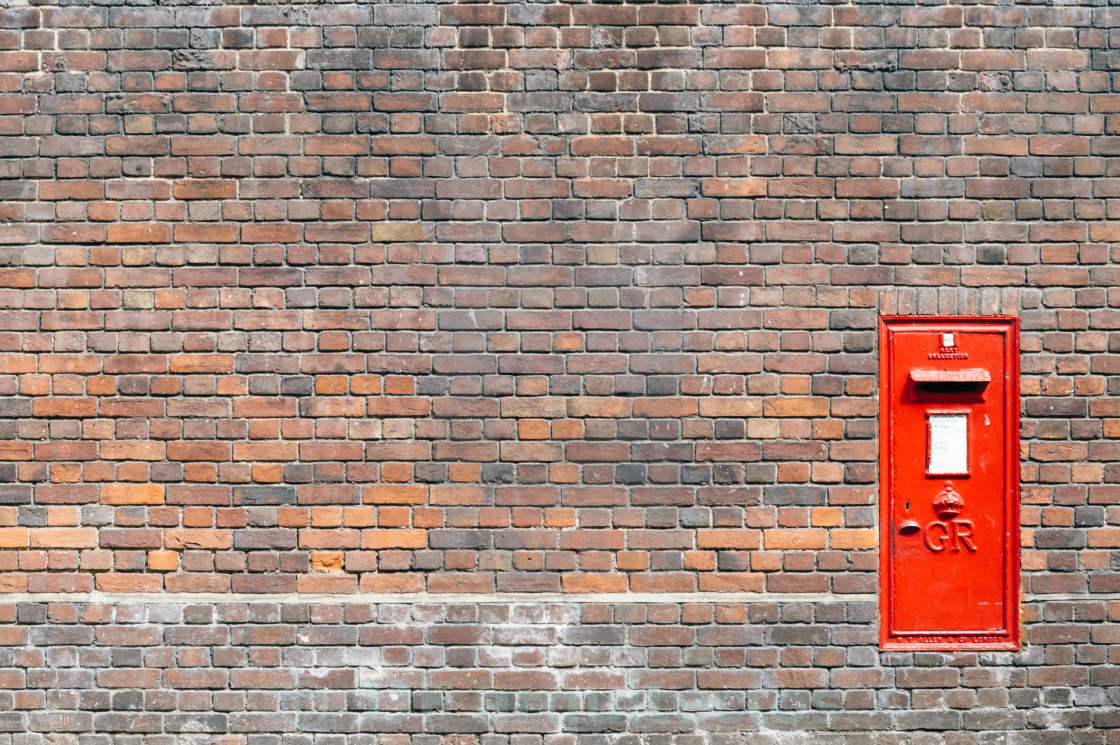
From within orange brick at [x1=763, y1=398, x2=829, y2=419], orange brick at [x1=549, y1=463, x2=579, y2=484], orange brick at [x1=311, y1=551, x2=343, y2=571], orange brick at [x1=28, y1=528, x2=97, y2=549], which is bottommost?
orange brick at [x1=311, y1=551, x2=343, y2=571]

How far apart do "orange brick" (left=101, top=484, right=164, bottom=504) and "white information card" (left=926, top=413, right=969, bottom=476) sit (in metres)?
3.25

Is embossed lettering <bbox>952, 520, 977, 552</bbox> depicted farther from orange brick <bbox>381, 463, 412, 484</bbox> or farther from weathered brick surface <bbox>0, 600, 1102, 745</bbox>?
orange brick <bbox>381, 463, 412, 484</bbox>

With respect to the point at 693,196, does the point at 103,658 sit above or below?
below

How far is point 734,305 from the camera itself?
3.59 metres

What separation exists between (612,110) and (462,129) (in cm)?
64

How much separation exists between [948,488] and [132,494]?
3.43 metres

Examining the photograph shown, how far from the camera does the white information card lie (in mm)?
3570

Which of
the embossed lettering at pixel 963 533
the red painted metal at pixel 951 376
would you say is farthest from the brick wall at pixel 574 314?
the embossed lettering at pixel 963 533

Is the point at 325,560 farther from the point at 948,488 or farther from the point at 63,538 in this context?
the point at 948,488

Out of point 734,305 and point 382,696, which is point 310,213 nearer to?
point 734,305

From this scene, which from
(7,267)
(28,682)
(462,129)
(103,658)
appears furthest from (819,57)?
(28,682)

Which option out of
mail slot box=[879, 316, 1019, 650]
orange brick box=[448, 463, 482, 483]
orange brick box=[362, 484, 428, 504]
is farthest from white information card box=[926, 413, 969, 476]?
orange brick box=[362, 484, 428, 504]

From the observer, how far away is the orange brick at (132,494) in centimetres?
358

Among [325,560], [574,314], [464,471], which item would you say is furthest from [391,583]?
[574,314]
